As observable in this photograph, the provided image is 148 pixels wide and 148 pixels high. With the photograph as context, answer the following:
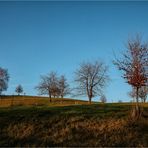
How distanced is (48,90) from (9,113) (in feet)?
184

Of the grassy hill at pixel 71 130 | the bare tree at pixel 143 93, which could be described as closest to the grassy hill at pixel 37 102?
the bare tree at pixel 143 93

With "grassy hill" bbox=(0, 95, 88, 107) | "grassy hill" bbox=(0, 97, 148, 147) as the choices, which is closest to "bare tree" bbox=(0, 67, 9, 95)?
"grassy hill" bbox=(0, 95, 88, 107)

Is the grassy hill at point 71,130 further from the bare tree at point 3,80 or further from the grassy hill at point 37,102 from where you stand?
the bare tree at point 3,80

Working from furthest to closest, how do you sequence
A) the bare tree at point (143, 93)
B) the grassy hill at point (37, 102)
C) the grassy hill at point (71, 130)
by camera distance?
the bare tree at point (143, 93), the grassy hill at point (37, 102), the grassy hill at point (71, 130)

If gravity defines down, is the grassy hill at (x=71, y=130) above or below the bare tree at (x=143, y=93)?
below

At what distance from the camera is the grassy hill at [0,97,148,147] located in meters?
20.6

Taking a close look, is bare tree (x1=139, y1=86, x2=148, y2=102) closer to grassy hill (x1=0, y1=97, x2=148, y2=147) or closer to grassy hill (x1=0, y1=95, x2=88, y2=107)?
grassy hill (x1=0, y1=95, x2=88, y2=107)

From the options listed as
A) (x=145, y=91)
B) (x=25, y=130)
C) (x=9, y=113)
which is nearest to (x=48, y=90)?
(x=145, y=91)

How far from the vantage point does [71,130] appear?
23.5m

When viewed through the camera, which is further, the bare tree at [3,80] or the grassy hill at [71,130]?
the bare tree at [3,80]

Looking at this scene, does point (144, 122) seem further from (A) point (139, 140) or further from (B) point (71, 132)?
(B) point (71, 132)

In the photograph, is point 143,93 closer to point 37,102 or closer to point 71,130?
point 37,102

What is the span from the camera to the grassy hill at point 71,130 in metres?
20.6

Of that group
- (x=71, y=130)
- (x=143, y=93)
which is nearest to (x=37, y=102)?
(x=143, y=93)
